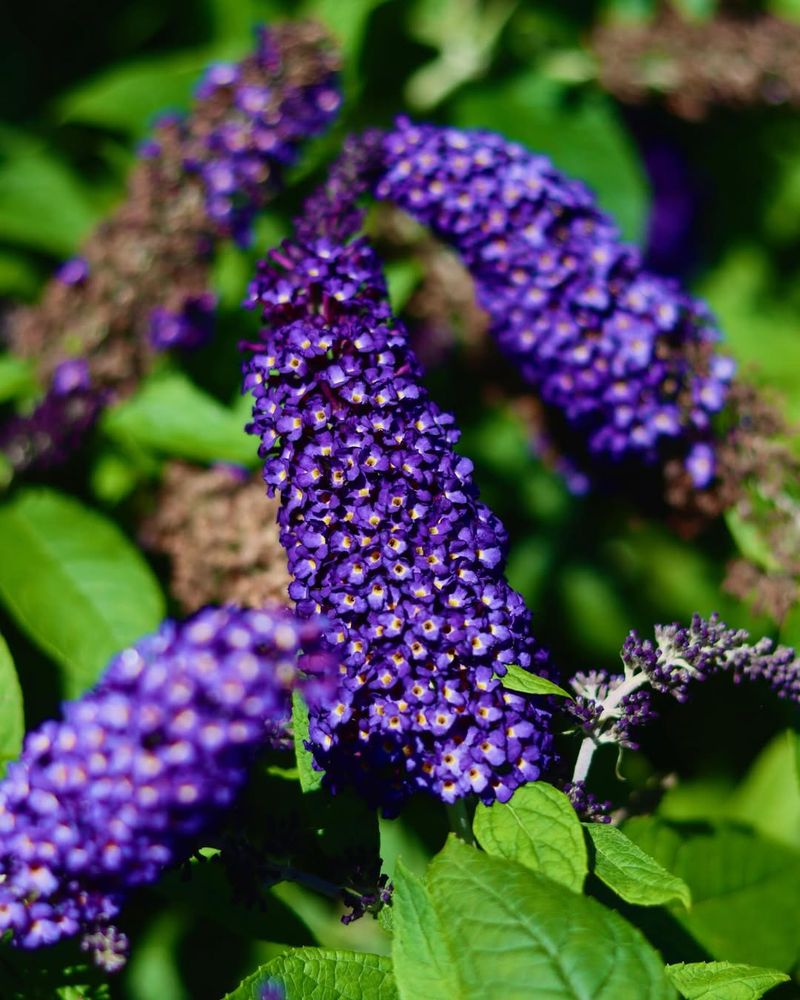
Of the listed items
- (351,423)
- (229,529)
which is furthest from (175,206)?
(351,423)

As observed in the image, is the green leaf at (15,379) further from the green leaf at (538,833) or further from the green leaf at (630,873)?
Result: the green leaf at (630,873)

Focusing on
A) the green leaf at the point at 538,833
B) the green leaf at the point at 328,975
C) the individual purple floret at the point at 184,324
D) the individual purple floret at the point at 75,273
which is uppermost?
the individual purple floret at the point at 75,273

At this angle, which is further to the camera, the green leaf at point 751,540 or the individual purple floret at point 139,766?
the green leaf at point 751,540

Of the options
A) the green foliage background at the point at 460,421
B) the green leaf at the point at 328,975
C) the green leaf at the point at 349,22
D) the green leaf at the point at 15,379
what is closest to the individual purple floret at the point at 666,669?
the green foliage background at the point at 460,421

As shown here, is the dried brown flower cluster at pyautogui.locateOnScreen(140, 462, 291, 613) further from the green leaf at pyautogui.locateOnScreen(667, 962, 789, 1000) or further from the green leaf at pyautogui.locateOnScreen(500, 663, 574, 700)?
the green leaf at pyautogui.locateOnScreen(667, 962, 789, 1000)

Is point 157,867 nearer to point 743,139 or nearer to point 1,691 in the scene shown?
point 1,691
